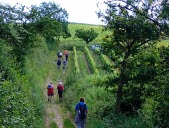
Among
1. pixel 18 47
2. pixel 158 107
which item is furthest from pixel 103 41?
pixel 18 47

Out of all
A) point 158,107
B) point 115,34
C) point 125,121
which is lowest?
point 125,121

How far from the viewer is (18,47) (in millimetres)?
21984

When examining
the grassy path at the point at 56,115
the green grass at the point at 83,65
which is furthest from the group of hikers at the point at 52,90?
the green grass at the point at 83,65

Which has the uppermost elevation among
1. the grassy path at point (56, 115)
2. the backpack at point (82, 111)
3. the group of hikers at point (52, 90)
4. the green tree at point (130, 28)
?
the green tree at point (130, 28)

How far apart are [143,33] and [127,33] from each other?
1.12 m

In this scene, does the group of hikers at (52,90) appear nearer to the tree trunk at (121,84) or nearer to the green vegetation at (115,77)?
the green vegetation at (115,77)

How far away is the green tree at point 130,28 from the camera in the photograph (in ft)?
41.1

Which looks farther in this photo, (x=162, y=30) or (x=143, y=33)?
(x=143, y=33)

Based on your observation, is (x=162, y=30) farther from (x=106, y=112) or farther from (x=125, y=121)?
(x=106, y=112)

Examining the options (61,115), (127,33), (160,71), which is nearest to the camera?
(160,71)

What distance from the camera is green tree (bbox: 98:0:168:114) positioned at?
12.5 m

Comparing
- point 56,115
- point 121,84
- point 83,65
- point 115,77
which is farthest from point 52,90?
point 83,65

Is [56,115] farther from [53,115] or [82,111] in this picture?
[82,111]

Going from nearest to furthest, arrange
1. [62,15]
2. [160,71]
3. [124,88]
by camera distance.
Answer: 1. [160,71]
2. [124,88]
3. [62,15]
